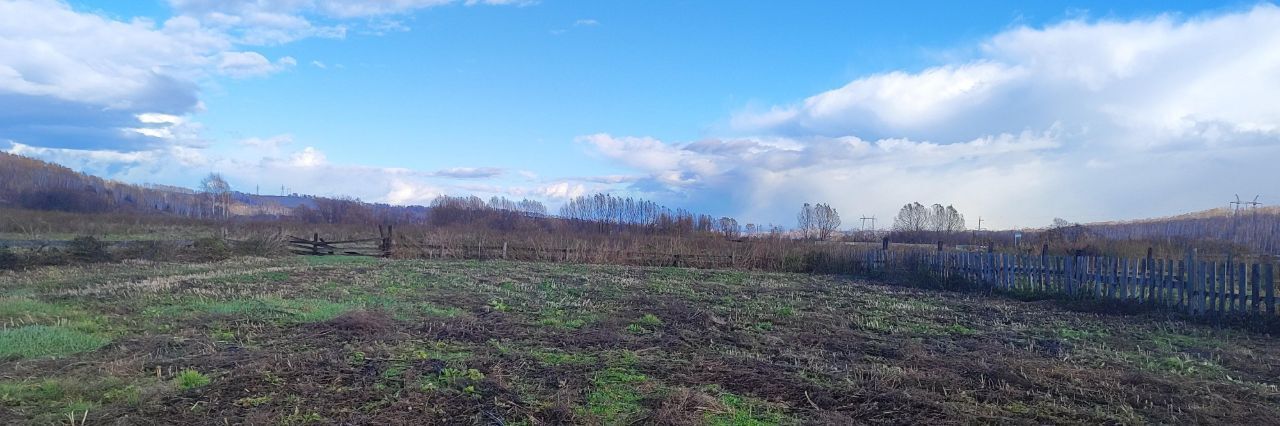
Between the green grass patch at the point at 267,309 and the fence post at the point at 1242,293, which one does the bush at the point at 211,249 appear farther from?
the fence post at the point at 1242,293

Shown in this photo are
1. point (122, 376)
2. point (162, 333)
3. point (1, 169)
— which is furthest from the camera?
point (1, 169)

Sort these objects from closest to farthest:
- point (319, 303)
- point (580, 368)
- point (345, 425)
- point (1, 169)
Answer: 1. point (345, 425)
2. point (580, 368)
3. point (319, 303)
4. point (1, 169)

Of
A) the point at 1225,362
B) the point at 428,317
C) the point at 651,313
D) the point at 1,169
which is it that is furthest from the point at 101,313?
the point at 1,169

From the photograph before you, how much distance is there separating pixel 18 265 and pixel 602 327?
17.9 meters

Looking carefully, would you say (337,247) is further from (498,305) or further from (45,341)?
(45,341)

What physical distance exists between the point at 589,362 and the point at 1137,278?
1218 centimetres

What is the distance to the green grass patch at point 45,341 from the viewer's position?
23.2ft

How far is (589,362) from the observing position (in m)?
7.11

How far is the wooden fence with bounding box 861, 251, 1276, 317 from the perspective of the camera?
37.1 feet

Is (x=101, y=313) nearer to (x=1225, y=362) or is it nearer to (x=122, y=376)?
(x=122, y=376)

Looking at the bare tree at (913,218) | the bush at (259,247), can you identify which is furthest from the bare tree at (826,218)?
the bush at (259,247)

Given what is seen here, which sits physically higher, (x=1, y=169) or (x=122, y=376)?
(x=1, y=169)

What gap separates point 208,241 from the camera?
24.0m

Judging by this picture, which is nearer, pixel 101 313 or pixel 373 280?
pixel 101 313
